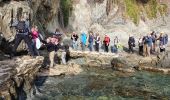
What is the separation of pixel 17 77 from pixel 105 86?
730cm

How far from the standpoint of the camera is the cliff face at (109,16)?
42469 mm

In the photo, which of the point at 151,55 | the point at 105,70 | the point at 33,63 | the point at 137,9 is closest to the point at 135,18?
the point at 137,9

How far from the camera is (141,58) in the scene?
32.8m

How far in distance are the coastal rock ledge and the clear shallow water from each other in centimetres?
131

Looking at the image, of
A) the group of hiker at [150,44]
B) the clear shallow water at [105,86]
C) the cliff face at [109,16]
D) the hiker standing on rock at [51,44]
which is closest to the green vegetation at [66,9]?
the cliff face at [109,16]

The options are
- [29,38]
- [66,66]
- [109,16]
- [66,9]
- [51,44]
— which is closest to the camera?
[29,38]

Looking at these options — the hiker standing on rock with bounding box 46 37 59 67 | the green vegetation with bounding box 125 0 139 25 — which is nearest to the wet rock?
the hiker standing on rock with bounding box 46 37 59 67

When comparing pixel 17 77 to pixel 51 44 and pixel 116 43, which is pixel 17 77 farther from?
pixel 116 43

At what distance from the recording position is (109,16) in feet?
150

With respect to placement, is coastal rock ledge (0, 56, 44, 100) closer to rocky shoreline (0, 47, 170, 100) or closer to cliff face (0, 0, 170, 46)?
rocky shoreline (0, 47, 170, 100)

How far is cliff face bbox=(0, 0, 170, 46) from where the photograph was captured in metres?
42.5

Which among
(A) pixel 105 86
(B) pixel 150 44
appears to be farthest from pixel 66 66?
(B) pixel 150 44

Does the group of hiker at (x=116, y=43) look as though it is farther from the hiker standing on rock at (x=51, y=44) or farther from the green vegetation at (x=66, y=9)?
the green vegetation at (x=66, y=9)

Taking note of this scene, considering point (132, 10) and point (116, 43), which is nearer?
point (116, 43)
